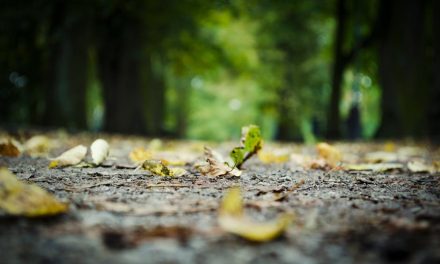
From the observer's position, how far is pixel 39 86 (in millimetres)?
14695

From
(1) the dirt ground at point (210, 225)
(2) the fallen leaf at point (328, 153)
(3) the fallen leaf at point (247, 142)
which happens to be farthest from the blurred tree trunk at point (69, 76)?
(1) the dirt ground at point (210, 225)

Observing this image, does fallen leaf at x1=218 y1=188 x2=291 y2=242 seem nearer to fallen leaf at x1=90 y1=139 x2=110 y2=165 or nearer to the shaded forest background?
fallen leaf at x1=90 y1=139 x2=110 y2=165

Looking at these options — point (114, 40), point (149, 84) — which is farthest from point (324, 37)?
point (114, 40)

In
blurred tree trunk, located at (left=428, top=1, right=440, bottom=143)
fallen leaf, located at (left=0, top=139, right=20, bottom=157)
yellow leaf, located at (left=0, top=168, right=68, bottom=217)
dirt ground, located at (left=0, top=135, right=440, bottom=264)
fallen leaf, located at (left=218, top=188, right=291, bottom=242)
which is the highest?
blurred tree trunk, located at (left=428, top=1, right=440, bottom=143)

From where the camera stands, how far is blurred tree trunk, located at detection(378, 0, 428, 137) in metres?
8.91

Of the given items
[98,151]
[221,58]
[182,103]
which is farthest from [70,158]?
[182,103]

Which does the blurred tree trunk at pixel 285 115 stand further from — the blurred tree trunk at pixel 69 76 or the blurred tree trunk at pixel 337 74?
the blurred tree trunk at pixel 69 76

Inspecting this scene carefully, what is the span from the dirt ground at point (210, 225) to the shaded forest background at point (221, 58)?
18.1ft

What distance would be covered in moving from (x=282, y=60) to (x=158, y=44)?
7749 mm

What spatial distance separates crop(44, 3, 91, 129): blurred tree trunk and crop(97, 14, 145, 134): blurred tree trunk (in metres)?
0.94

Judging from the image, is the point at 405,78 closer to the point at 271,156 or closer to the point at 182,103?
the point at 271,156

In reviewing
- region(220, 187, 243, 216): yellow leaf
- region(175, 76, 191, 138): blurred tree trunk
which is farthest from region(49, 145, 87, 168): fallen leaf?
region(175, 76, 191, 138): blurred tree trunk

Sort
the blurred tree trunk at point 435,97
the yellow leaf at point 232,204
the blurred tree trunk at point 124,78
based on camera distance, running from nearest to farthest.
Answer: the yellow leaf at point 232,204, the blurred tree trunk at point 435,97, the blurred tree trunk at point 124,78

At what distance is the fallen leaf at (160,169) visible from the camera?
2294mm
